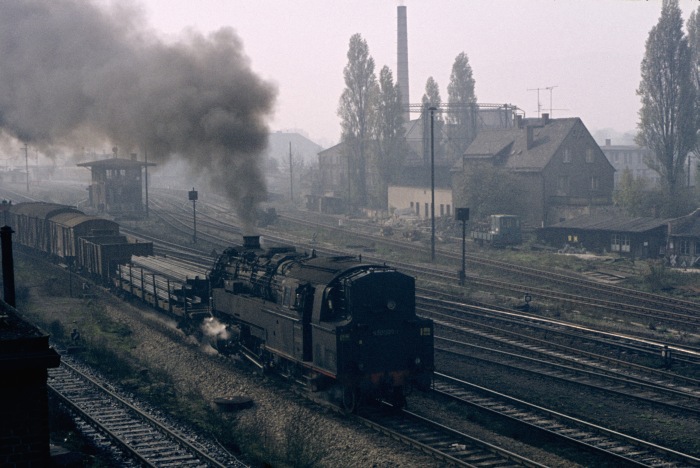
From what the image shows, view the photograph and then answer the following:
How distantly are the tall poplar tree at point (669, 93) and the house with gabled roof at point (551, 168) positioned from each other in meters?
5.07

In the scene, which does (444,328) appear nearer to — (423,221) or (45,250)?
(45,250)

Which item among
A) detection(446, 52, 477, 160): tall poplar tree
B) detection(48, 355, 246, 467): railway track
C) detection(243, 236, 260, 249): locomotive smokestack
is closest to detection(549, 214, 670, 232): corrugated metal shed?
detection(243, 236, 260, 249): locomotive smokestack

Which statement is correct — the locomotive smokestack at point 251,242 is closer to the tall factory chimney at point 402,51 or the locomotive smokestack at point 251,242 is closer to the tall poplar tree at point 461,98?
the tall poplar tree at point 461,98

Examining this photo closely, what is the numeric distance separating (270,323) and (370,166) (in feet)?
177

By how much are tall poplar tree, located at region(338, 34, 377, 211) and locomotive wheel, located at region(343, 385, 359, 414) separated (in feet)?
186

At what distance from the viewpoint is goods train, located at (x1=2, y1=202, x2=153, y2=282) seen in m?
31.3

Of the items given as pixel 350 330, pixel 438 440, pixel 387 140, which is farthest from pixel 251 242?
pixel 387 140

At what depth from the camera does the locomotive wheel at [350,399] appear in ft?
50.7

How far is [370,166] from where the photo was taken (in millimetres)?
70938

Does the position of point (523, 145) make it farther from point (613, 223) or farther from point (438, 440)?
point (438, 440)

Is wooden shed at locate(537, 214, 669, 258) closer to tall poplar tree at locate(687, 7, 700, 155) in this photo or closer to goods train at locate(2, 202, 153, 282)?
tall poplar tree at locate(687, 7, 700, 155)

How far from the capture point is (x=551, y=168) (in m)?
55.6

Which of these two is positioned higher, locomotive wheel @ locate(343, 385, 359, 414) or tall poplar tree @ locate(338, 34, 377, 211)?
tall poplar tree @ locate(338, 34, 377, 211)

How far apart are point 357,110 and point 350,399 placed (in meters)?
59.9
